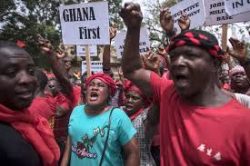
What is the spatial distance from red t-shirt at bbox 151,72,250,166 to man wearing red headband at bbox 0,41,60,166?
687mm

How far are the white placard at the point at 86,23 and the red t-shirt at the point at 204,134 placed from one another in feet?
13.1

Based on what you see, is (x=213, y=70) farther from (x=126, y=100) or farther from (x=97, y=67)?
(x=97, y=67)

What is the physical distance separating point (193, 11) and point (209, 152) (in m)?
4.33

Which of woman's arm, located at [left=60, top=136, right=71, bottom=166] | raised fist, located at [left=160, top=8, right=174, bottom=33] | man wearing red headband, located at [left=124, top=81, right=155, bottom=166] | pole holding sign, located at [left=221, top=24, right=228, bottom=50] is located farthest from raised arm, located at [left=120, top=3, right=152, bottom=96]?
pole holding sign, located at [left=221, top=24, right=228, bottom=50]

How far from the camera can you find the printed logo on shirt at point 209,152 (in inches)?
101

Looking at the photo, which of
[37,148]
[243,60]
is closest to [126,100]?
[243,60]

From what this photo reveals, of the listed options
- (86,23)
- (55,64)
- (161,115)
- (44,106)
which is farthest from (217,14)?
(161,115)

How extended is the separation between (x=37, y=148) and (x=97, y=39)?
4.59m

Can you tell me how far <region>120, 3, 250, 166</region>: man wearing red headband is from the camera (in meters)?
2.57

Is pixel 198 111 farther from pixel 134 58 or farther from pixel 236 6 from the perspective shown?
pixel 236 6

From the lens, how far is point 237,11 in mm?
6020

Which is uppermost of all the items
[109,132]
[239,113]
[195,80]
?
[195,80]

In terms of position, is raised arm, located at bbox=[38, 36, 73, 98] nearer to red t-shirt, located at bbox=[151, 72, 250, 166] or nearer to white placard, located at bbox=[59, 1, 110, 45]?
white placard, located at bbox=[59, 1, 110, 45]

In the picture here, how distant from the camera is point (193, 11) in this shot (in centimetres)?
667
